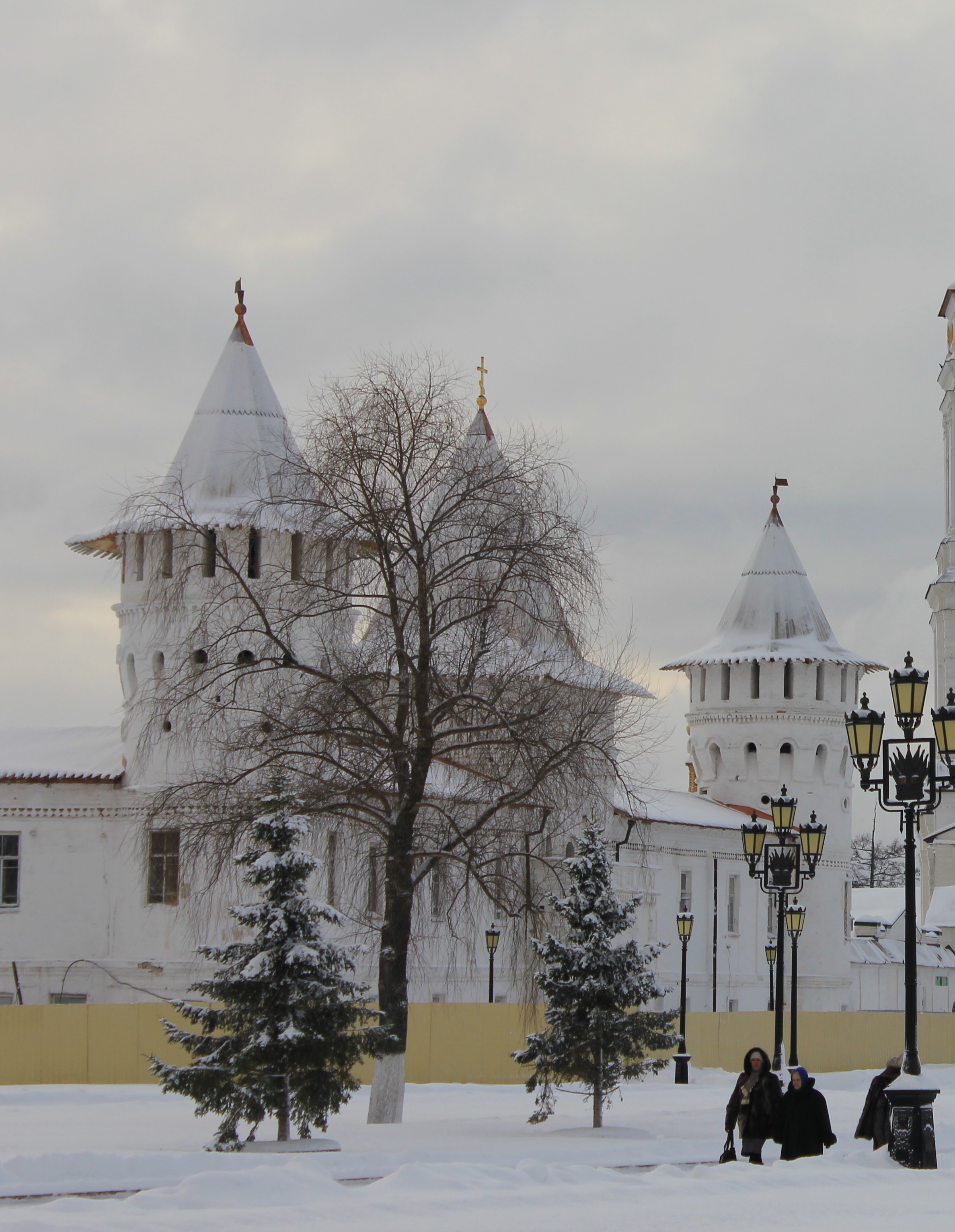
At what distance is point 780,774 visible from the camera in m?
53.4

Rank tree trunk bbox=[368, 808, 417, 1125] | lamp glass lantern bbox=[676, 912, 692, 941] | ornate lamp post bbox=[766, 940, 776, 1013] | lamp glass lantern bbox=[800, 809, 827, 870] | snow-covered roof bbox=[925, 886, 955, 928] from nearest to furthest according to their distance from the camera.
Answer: tree trunk bbox=[368, 808, 417, 1125] < lamp glass lantern bbox=[800, 809, 827, 870] < lamp glass lantern bbox=[676, 912, 692, 941] < ornate lamp post bbox=[766, 940, 776, 1013] < snow-covered roof bbox=[925, 886, 955, 928]

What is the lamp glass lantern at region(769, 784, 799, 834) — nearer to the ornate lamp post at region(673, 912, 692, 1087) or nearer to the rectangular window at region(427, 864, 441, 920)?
the rectangular window at region(427, 864, 441, 920)

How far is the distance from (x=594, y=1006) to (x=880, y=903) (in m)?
74.9

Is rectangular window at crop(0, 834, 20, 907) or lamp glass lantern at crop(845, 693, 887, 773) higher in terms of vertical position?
lamp glass lantern at crop(845, 693, 887, 773)

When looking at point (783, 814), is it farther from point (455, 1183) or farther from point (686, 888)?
point (686, 888)

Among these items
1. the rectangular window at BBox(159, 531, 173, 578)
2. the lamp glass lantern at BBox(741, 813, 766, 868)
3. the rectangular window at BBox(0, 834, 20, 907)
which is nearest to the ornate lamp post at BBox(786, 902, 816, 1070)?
the lamp glass lantern at BBox(741, 813, 766, 868)

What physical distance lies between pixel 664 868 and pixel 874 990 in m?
17.6

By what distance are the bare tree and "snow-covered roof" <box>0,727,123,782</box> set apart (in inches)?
528

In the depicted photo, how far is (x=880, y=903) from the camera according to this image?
298ft

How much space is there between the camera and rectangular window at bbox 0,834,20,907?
33.1 meters

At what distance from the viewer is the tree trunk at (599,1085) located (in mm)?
19359

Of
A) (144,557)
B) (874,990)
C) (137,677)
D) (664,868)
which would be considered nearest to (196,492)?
(144,557)

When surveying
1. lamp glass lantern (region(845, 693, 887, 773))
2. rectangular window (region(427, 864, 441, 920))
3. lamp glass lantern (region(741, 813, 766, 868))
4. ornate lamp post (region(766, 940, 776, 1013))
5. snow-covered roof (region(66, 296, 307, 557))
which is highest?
snow-covered roof (region(66, 296, 307, 557))

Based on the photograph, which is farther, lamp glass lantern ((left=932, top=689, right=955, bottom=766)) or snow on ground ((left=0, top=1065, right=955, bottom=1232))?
lamp glass lantern ((left=932, top=689, right=955, bottom=766))
